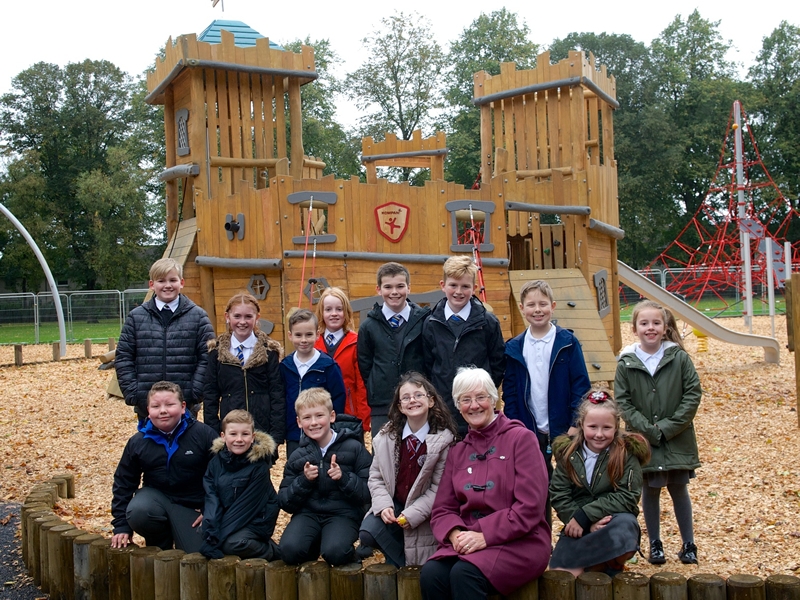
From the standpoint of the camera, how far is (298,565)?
392 cm

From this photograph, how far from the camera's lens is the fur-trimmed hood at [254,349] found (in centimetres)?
501

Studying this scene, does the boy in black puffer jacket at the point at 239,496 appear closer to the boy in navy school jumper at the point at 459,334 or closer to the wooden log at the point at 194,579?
the wooden log at the point at 194,579

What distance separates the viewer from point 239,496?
430cm

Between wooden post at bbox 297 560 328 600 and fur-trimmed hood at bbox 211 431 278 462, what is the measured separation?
2.39ft

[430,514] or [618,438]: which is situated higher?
[618,438]

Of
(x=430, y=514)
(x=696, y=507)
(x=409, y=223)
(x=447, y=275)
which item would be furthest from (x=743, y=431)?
(x=430, y=514)

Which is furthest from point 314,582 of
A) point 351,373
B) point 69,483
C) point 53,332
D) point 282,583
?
point 53,332

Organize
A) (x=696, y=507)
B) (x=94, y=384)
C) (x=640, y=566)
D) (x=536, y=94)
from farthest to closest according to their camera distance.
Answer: (x=94, y=384)
(x=536, y=94)
(x=696, y=507)
(x=640, y=566)

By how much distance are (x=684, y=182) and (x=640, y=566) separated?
139 ft

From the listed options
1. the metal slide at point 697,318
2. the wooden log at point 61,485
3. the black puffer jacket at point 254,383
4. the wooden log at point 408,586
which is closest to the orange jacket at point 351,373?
the black puffer jacket at point 254,383

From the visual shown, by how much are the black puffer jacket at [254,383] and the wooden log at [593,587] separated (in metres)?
2.11

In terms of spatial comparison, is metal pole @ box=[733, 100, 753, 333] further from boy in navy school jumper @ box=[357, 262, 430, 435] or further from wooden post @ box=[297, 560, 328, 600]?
wooden post @ box=[297, 560, 328, 600]

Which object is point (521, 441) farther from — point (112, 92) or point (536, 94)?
point (112, 92)

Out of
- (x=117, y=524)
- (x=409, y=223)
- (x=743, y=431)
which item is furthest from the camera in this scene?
(x=409, y=223)
